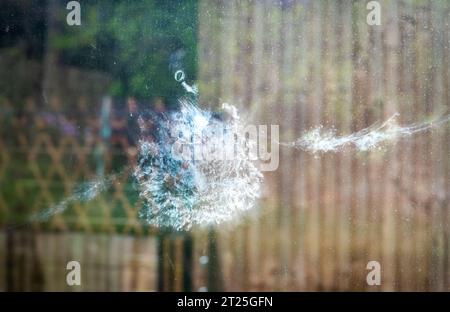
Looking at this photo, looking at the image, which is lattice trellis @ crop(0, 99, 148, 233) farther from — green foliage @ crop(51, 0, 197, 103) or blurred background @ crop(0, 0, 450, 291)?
green foliage @ crop(51, 0, 197, 103)

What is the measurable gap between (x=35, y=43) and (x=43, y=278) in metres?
1.50

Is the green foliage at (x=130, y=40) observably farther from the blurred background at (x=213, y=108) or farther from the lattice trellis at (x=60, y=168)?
the lattice trellis at (x=60, y=168)

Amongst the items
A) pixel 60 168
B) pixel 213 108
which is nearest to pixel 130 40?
pixel 213 108

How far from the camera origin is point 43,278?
307 cm

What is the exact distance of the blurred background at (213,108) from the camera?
303 centimetres

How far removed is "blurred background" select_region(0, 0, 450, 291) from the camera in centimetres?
303

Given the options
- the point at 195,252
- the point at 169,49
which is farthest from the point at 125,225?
the point at 169,49

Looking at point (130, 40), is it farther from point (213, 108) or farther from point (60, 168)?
point (60, 168)

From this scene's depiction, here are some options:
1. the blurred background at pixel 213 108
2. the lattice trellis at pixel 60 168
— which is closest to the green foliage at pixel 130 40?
the blurred background at pixel 213 108

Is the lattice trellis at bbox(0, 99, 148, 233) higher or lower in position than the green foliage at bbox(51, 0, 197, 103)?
lower

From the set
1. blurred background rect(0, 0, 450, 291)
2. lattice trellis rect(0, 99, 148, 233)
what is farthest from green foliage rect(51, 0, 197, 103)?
lattice trellis rect(0, 99, 148, 233)
